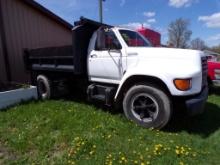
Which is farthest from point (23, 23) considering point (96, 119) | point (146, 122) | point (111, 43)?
point (146, 122)

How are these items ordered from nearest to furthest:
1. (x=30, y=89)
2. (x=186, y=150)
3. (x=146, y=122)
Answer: (x=186, y=150)
(x=146, y=122)
(x=30, y=89)

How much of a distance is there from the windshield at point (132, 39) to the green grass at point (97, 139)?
5.91 feet

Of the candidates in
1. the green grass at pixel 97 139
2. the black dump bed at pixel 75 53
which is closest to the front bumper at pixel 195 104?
the green grass at pixel 97 139

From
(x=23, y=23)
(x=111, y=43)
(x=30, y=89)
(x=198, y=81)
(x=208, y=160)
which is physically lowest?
(x=208, y=160)

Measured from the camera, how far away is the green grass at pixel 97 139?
4.17m

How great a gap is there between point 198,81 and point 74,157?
2857 millimetres

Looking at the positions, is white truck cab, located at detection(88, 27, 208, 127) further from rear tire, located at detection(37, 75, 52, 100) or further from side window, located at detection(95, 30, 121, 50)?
rear tire, located at detection(37, 75, 52, 100)

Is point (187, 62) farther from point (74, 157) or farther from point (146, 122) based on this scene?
point (74, 157)

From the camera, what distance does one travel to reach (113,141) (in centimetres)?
471

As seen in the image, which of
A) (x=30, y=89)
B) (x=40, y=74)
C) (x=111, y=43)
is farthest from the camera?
(x=40, y=74)

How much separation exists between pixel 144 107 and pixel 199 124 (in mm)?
1518

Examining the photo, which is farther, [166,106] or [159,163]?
[166,106]

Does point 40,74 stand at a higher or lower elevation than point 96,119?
higher

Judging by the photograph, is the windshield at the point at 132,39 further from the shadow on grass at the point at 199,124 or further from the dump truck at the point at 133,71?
the shadow on grass at the point at 199,124
